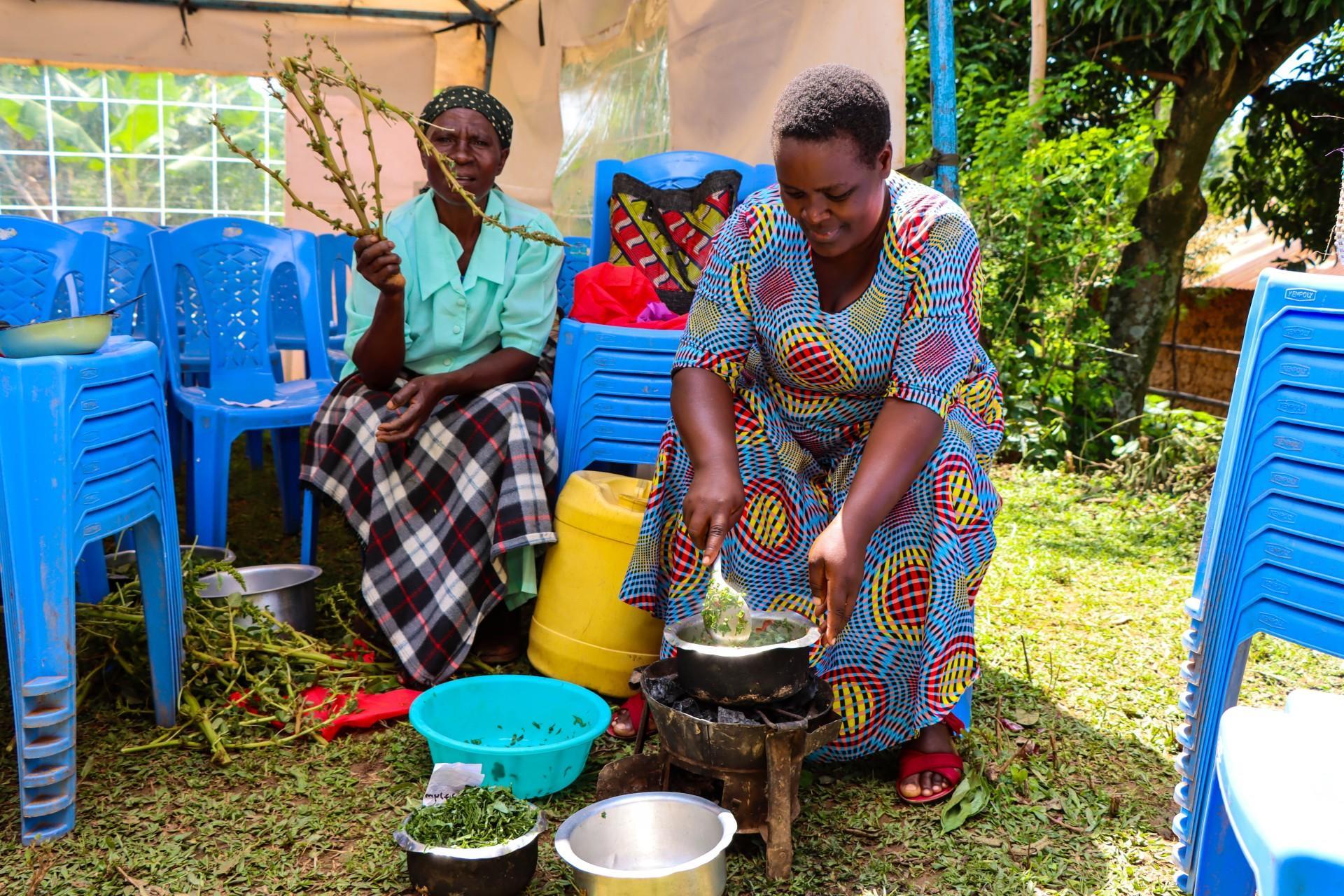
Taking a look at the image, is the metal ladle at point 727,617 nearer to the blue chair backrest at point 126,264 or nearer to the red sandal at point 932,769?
the red sandal at point 932,769

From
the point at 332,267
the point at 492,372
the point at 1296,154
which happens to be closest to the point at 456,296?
the point at 492,372

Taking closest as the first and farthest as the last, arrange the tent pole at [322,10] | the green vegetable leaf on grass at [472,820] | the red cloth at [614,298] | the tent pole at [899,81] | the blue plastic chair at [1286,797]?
the blue plastic chair at [1286,797] → the green vegetable leaf on grass at [472,820] → the red cloth at [614,298] → the tent pole at [899,81] → the tent pole at [322,10]

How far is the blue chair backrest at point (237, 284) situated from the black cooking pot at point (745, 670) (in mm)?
2807

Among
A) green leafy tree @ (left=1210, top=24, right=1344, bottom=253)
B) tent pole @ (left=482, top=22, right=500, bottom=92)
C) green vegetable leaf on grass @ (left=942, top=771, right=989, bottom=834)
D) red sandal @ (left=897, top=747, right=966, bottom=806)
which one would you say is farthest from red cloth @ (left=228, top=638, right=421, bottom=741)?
green leafy tree @ (left=1210, top=24, right=1344, bottom=253)

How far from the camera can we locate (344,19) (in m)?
7.16

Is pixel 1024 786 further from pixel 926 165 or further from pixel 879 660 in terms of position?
pixel 926 165

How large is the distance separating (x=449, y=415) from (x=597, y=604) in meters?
0.78

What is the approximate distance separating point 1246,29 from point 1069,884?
6.07 m

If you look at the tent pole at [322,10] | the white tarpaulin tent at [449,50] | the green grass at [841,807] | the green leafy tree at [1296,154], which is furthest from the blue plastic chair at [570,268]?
the green leafy tree at [1296,154]

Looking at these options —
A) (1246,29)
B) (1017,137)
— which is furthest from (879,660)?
(1246,29)

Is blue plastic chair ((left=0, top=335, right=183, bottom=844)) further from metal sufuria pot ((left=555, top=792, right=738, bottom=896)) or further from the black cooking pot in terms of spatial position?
the black cooking pot

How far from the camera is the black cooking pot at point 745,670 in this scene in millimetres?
2131

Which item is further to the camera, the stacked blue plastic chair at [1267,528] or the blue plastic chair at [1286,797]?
the stacked blue plastic chair at [1267,528]

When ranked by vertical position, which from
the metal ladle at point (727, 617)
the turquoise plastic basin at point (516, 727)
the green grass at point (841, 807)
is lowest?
the green grass at point (841, 807)
